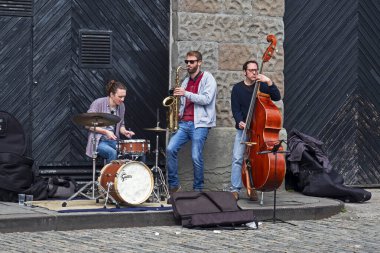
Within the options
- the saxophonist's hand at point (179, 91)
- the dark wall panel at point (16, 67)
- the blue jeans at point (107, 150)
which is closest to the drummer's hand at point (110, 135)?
the blue jeans at point (107, 150)

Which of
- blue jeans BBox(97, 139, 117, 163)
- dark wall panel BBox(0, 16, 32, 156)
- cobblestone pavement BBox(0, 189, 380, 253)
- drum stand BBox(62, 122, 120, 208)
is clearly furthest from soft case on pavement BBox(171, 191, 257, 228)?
dark wall panel BBox(0, 16, 32, 156)

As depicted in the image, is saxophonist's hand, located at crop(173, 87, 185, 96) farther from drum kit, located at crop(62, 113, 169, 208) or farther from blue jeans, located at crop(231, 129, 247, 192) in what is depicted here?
drum kit, located at crop(62, 113, 169, 208)

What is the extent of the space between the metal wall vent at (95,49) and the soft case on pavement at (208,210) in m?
2.86

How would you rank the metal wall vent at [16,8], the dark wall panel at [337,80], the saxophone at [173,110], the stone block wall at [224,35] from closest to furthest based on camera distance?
the saxophone at [173,110] < the metal wall vent at [16,8] < the stone block wall at [224,35] < the dark wall panel at [337,80]

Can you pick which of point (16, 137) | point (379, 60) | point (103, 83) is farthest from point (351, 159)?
point (16, 137)

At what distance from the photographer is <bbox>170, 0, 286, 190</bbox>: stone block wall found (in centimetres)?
1320

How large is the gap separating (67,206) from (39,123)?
2.11m

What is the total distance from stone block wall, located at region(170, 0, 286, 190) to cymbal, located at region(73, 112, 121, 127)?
2.06m

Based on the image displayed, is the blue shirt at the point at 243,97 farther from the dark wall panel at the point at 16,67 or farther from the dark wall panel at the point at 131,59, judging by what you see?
the dark wall panel at the point at 16,67

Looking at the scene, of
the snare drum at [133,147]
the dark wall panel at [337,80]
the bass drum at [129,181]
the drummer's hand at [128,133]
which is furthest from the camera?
the dark wall panel at [337,80]

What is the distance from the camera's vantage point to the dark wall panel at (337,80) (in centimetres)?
1425

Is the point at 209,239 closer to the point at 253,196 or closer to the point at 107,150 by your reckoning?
the point at 253,196

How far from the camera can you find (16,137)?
39.5ft

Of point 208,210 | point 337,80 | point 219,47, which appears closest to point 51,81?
point 219,47
